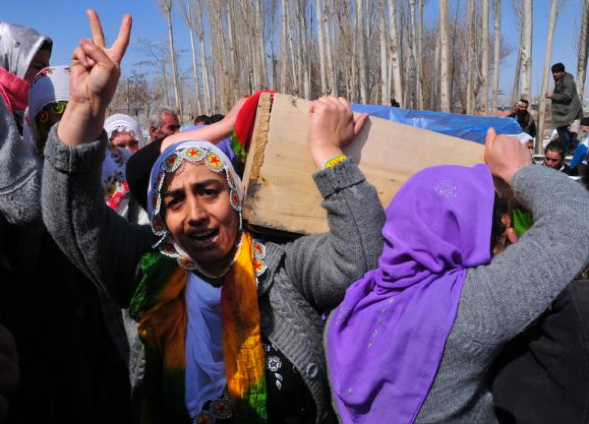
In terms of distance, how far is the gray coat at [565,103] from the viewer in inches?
352

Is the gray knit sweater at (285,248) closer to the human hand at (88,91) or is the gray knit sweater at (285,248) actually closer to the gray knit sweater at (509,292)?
the human hand at (88,91)

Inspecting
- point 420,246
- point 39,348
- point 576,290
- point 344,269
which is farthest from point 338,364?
point 39,348

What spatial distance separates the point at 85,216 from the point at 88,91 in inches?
12.5

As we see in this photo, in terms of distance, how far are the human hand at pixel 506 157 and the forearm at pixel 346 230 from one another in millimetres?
341

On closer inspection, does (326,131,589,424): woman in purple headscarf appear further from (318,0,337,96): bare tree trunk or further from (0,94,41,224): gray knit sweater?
(318,0,337,96): bare tree trunk

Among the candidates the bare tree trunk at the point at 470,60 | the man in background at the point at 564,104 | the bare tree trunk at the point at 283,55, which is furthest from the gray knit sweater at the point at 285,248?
the bare tree trunk at the point at 283,55

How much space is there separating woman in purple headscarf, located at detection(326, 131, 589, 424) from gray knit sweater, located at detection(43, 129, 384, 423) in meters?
0.10

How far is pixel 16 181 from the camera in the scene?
141 cm

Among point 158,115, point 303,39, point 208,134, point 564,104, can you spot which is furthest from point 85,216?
point 303,39

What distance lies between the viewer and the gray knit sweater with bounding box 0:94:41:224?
1.40 metres

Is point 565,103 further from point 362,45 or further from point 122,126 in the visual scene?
point 362,45

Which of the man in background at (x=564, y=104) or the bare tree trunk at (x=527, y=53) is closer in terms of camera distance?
the man in background at (x=564, y=104)

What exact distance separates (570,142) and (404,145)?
898 cm

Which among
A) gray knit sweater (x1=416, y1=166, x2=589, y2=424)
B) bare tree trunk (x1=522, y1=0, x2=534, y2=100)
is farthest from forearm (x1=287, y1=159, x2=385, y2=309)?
bare tree trunk (x1=522, y1=0, x2=534, y2=100)
